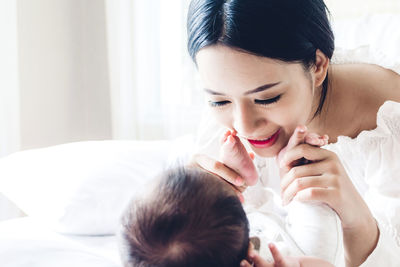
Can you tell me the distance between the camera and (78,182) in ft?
3.47

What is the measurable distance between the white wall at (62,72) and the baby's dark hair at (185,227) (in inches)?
48.4

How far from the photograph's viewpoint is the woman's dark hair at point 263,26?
72 centimetres

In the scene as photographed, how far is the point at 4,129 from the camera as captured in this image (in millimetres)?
1475

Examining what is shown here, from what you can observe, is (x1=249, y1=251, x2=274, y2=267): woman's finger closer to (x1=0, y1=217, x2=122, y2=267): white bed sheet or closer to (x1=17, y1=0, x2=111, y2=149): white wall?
(x1=0, y1=217, x2=122, y2=267): white bed sheet

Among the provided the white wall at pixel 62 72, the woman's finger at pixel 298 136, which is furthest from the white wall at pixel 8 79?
the woman's finger at pixel 298 136

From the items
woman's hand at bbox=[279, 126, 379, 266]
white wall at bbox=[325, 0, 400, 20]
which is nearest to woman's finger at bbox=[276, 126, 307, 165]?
woman's hand at bbox=[279, 126, 379, 266]

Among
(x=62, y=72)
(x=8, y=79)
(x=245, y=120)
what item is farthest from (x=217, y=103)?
(x=62, y=72)

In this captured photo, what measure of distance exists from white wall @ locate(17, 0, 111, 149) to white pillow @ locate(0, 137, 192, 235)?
0.59m

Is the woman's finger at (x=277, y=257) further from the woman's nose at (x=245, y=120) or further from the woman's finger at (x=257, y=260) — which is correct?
the woman's nose at (x=245, y=120)

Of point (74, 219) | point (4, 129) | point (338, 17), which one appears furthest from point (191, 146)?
point (338, 17)

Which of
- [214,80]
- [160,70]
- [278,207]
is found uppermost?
[214,80]

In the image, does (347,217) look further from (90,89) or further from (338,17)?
(90,89)

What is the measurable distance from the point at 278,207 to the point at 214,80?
606mm

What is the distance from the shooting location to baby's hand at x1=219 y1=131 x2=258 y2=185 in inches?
33.2
